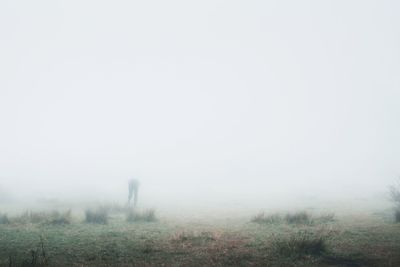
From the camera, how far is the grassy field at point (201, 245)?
13.3m

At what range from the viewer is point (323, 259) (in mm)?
13547

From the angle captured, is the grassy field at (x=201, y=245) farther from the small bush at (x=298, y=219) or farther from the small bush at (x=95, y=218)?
the small bush at (x=95, y=218)

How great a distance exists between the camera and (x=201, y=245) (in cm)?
1593

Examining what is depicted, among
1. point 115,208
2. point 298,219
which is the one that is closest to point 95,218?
point 115,208

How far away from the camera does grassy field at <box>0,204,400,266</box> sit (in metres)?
13.3

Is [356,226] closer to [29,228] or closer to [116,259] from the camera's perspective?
[116,259]

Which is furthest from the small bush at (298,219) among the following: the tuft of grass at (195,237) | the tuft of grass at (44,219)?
the tuft of grass at (44,219)

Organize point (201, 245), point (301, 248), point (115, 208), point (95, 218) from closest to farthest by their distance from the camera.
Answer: point (301, 248)
point (201, 245)
point (95, 218)
point (115, 208)

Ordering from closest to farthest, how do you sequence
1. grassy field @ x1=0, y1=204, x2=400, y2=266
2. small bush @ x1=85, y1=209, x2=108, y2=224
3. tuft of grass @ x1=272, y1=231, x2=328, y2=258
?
grassy field @ x1=0, y1=204, x2=400, y2=266 → tuft of grass @ x1=272, y1=231, x2=328, y2=258 → small bush @ x1=85, y1=209, x2=108, y2=224

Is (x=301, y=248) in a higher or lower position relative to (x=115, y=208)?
lower

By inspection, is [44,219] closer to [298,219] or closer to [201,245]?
[201,245]

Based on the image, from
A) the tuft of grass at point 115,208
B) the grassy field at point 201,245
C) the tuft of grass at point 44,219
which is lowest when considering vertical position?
the grassy field at point 201,245

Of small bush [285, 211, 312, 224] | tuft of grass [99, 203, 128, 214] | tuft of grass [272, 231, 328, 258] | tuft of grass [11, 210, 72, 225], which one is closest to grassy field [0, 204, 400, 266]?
tuft of grass [272, 231, 328, 258]

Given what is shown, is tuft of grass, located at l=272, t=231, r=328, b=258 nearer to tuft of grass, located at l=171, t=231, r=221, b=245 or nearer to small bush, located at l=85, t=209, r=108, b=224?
tuft of grass, located at l=171, t=231, r=221, b=245
